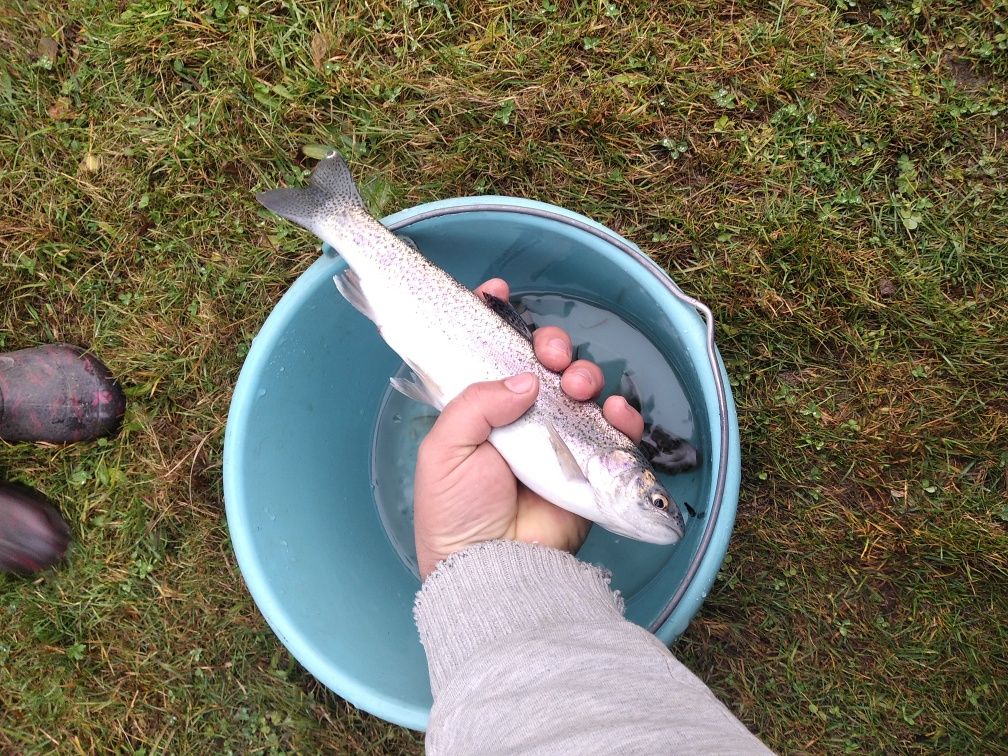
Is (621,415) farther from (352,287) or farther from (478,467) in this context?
(352,287)

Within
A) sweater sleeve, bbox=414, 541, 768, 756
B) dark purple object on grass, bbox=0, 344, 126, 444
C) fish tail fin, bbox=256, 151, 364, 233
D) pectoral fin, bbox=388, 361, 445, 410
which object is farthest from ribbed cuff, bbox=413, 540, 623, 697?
dark purple object on grass, bbox=0, 344, 126, 444

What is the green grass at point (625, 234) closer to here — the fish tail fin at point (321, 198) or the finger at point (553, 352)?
the fish tail fin at point (321, 198)

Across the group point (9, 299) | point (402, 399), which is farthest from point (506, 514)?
point (9, 299)

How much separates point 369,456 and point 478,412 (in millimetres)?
978

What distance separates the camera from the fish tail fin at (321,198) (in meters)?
2.01

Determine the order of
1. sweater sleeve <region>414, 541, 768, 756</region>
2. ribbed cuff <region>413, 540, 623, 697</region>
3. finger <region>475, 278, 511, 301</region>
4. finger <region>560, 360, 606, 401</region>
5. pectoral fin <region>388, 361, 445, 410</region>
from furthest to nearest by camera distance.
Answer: finger <region>475, 278, 511, 301</region>
pectoral fin <region>388, 361, 445, 410</region>
finger <region>560, 360, 606, 401</region>
ribbed cuff <region>413, 540, 623, 697</region>
sweater sleeve <region>414, 541, 768, 756</region>

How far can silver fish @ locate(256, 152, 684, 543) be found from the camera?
75.4 inches

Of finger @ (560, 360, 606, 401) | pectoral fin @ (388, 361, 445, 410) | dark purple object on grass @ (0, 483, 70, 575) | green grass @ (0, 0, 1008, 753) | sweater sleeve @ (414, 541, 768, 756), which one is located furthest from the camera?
dark purple object on grass @ (0, 483, 70, 575)

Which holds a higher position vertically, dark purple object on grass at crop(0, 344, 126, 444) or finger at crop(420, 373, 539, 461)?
finger at crop(420, 373, 539, 461)

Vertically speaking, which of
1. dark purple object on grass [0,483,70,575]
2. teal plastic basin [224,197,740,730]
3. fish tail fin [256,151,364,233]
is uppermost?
fish tail fin [256,151,364,233]

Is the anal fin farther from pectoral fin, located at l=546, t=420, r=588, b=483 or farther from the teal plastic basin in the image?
pectoral fin, located at l=546, t=420, r=588, b=483

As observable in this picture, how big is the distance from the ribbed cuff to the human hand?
143mm

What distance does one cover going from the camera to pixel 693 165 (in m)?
2.60

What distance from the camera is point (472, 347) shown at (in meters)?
1.97
